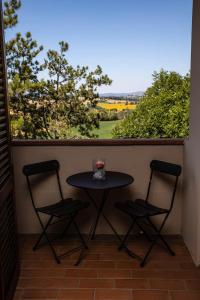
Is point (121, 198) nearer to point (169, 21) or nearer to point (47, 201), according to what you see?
point (47, 201)

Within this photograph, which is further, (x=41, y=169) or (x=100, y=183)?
(x=41, y=169)

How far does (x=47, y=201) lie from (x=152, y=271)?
134 cm

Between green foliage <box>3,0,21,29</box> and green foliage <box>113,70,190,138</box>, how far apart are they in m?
1.58

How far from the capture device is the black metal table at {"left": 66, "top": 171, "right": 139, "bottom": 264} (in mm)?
2854

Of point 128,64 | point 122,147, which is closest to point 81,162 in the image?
point 122,147

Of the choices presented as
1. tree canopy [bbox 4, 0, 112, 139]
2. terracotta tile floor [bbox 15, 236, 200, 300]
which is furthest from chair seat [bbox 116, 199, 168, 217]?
tree canopy [bbox 4, 0, 112, 139]

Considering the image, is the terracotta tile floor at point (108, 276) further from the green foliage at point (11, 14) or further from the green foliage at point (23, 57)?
the green foliage at point (11, 14)

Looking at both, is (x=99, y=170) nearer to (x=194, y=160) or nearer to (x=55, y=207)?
(x=55, y=207)

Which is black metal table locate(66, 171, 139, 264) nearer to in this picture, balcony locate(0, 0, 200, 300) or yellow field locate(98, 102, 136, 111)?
balcony locate(0, 0, 200, 300)

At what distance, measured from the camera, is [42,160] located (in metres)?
3.42

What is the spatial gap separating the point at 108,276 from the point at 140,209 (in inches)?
26.3

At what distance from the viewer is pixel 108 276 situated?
9.02 feet

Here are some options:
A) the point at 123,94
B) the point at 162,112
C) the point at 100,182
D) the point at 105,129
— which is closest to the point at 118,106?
the point at 123,94

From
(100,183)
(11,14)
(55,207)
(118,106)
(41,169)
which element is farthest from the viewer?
(118,106)
